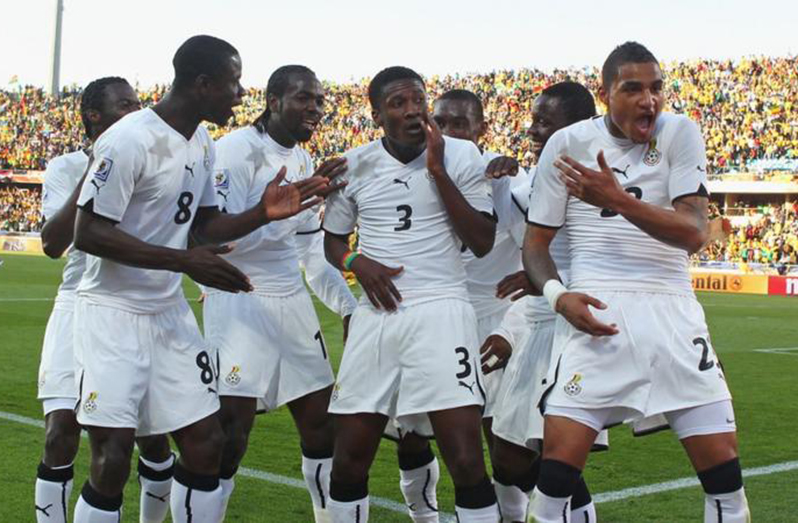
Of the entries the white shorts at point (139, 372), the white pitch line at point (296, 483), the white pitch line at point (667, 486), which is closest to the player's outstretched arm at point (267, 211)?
the white shorts at point (139, 372)

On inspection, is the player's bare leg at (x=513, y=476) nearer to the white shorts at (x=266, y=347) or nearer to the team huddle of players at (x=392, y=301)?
the team huddle of players at (x=392, y=301)

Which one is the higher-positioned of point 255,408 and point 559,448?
point 559,448

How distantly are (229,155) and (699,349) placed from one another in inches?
106

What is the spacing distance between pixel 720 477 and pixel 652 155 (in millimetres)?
1247

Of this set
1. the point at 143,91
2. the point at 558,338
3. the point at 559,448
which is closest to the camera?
the point at 559,448

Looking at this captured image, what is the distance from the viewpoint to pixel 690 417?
430 cm

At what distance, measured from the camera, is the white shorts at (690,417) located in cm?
428

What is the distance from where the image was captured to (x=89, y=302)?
15.3 ft

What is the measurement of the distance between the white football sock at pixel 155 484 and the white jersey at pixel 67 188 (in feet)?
3.03

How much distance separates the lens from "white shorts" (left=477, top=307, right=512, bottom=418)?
18.7 feet

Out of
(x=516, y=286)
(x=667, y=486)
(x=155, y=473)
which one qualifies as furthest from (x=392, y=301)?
(x=667, y=486)

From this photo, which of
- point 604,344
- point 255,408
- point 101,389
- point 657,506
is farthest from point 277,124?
point 657,506

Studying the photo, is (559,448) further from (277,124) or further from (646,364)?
(277,124)

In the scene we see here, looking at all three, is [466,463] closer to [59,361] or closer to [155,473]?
[155,473]
